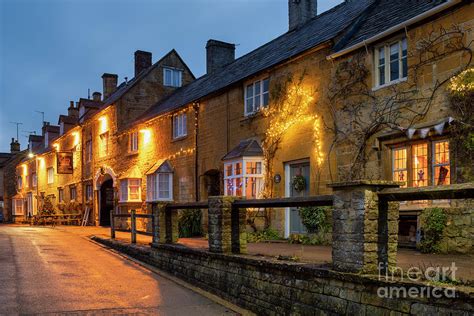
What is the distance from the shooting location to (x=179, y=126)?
66.6 ft

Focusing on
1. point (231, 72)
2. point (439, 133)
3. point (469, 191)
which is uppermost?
point (231, 72)

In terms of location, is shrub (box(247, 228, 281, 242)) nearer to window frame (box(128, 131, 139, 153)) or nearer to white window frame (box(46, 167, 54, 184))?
window frame (box(128, 131, 139, 153))

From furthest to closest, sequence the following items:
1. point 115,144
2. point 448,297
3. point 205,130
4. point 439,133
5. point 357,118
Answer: point 115,144
point 205,130
point 357,118
point 439,133
point 448,297

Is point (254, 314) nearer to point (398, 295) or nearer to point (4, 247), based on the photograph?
point (398, 295)

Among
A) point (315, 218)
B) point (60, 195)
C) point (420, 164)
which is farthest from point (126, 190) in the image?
point (420, 164)

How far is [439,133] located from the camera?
9.48 meters

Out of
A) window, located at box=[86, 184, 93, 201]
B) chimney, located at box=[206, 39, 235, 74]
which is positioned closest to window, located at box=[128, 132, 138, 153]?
chimney, located at box=[206, 39, 235, 74]

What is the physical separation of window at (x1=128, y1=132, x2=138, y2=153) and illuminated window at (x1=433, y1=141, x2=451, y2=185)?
16957 mm

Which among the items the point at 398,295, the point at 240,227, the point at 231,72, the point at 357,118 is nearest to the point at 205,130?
the point at 231,72

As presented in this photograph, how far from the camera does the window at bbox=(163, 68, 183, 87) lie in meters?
27.5

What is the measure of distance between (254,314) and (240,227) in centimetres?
183

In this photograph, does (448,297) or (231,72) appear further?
(231,72)

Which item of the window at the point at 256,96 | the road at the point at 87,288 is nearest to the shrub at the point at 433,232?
the road at the point at 87,288

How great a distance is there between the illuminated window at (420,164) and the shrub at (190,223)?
866 cm
